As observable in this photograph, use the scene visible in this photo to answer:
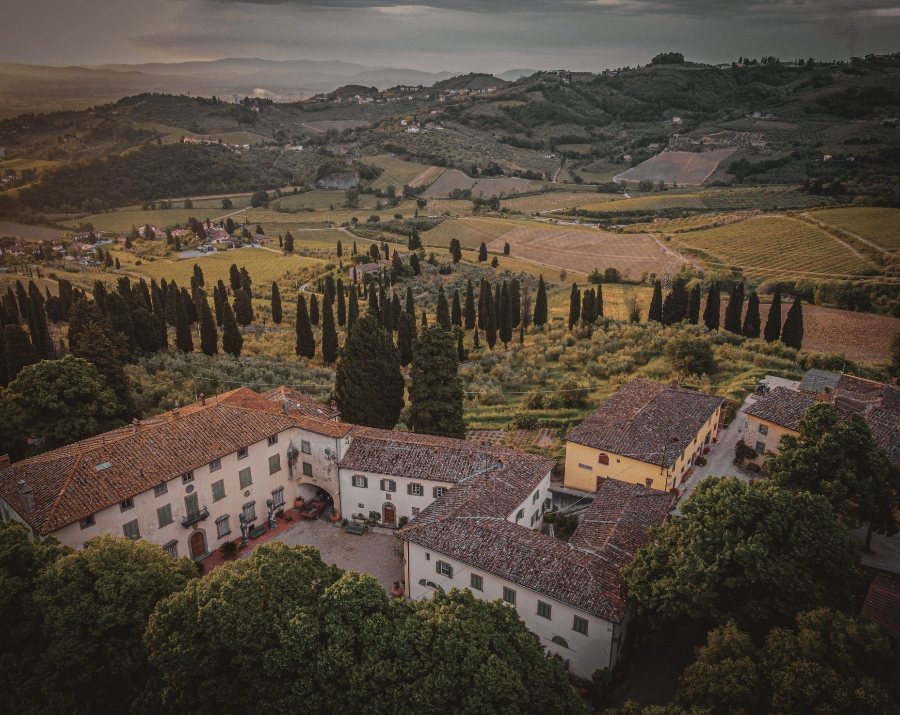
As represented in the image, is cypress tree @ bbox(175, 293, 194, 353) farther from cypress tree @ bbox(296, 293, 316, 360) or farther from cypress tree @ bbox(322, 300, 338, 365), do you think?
cypress tree @ bbox(322, 300, 338, 365)

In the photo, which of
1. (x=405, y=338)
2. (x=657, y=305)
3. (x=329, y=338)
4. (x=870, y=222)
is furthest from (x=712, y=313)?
(x=329, y=338)

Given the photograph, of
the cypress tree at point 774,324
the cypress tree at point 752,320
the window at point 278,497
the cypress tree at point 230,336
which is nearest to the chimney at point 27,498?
the window at point 278,497

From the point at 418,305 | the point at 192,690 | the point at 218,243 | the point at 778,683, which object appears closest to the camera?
the point at 778,683

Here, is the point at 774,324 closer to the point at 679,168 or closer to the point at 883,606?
the point at 883,606

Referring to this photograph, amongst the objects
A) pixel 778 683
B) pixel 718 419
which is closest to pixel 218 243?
pixel 718 419

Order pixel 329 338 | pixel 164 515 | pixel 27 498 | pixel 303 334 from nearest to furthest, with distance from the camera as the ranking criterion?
1. pixel 27 498
2. pixel 164 515
3. pixel 329 338
4. pixel 303 334

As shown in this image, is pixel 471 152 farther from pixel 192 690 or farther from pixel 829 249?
pixel 192 690
